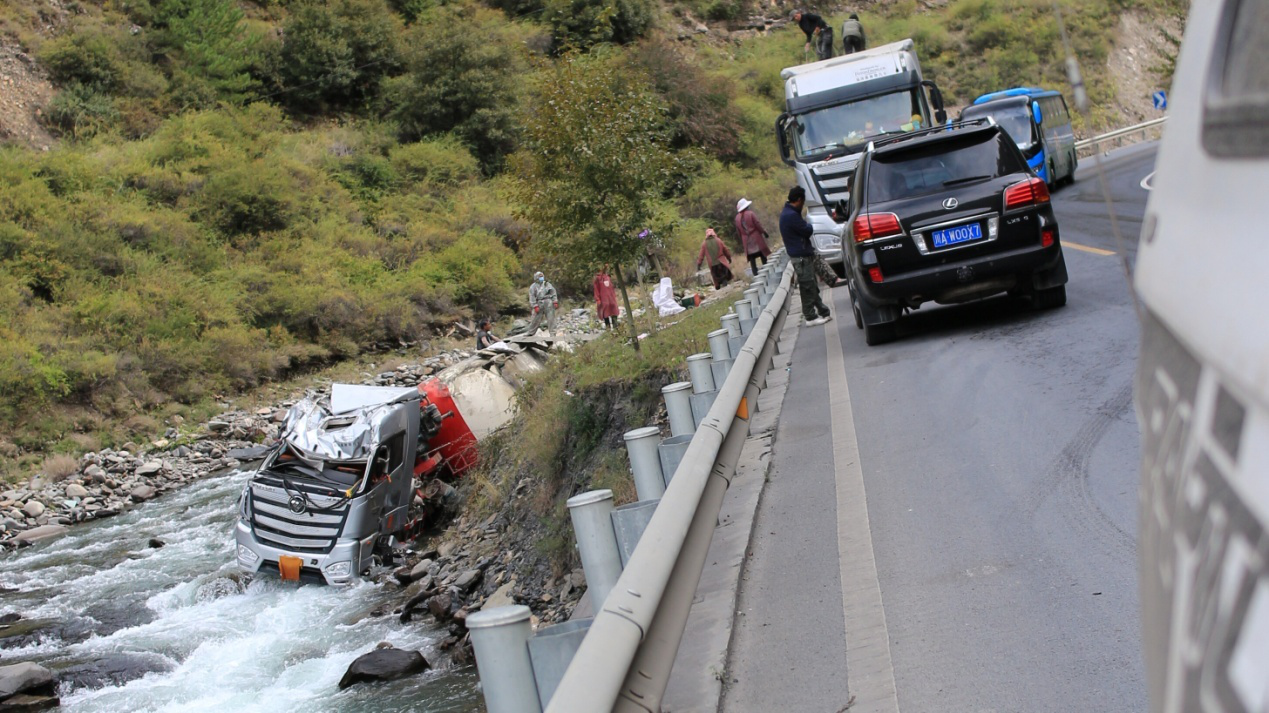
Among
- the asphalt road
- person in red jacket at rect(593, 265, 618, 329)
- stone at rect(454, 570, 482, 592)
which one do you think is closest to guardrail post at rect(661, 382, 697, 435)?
the asphalt road

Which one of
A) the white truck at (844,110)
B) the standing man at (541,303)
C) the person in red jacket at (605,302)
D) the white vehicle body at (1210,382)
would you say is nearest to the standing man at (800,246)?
the white truck at (844,110)

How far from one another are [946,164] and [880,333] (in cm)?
185

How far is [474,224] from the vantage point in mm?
42281

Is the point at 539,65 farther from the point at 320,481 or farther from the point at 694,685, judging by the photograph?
the point at 694,685

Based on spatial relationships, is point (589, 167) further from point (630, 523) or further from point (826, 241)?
point (630, 523)

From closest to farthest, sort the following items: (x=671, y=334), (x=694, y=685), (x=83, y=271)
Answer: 1. (x=694, y=685)
2. (x=671, y=334)
3. (x=83, y=271)

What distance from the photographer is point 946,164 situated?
36.8 ft

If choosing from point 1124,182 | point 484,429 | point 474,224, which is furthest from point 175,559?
point 474,224

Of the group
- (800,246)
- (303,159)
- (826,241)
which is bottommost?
(826,241)

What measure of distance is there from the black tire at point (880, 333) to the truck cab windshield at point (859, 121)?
352 inches

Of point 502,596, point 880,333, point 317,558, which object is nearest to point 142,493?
point 317,558

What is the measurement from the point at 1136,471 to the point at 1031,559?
1383mm

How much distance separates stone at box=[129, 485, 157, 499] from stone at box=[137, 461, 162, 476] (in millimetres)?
1083

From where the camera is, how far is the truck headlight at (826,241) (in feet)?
66.1
